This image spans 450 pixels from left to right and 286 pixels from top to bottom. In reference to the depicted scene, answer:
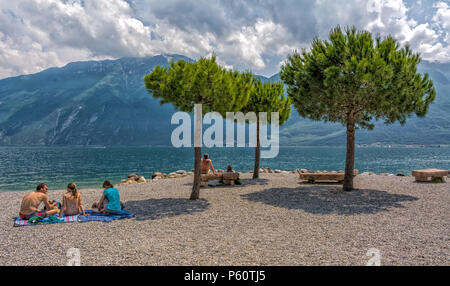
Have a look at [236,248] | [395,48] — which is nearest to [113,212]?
[236,248]

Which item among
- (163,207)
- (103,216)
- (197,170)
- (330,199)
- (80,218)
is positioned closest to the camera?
(80,218)

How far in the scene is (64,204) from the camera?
37.3 feet

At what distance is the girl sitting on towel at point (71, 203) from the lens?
11.3 metres

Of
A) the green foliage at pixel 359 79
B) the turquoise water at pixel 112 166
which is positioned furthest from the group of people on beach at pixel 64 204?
the turquoise water at pixel 112 166

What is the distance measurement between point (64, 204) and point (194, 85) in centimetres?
771

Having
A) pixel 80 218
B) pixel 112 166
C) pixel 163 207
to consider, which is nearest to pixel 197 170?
pixel 163 207

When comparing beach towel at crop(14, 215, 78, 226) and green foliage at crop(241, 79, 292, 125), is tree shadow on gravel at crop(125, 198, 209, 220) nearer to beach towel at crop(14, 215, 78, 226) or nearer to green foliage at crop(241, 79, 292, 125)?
beach towel at crop(14, 215, 78, 226)

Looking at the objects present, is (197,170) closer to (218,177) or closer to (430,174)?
(218,177)

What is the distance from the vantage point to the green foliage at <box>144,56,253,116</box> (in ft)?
44.5

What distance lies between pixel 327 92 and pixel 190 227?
10177 mm

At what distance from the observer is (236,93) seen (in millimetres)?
15461

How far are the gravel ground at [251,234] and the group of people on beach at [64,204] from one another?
30.8 inches
